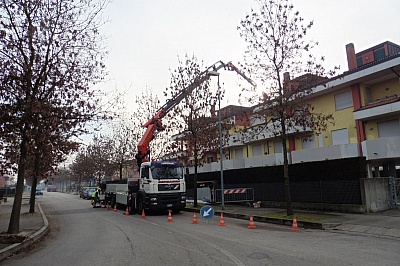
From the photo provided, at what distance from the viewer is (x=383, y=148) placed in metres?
22.6

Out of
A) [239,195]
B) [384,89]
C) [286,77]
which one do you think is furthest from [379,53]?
[239,195]

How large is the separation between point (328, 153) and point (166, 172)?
13407 mm

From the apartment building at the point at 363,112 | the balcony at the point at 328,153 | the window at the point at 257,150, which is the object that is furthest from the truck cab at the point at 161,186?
the window at the point at 257,150

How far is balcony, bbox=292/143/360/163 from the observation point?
80.9 ft

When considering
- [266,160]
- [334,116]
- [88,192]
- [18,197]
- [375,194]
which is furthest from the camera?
[88,192]

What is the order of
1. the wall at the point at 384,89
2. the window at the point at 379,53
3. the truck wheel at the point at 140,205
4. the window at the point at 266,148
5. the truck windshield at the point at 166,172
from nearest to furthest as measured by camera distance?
the truck windshield at the point at 166,172, the truck wheel at the point at 140,205, the wall at the point at 384,89, the window at the point at 379,53, the window at the point at 266,148

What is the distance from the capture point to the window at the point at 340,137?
26.2 metres

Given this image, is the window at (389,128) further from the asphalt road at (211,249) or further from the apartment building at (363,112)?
the asphalt road at (211,249)

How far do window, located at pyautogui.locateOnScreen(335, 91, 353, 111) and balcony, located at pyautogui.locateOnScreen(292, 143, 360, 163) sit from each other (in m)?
3.38

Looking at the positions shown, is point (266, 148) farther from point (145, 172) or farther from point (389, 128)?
point (145, 172)

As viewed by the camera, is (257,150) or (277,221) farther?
(257,150)

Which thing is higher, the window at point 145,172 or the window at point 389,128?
the window at point 389,128

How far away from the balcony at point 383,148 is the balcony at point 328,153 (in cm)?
123

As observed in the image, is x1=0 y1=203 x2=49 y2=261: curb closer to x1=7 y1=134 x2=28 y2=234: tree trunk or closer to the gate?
x1=7 y1=134 x2=28 y2=234: tree trunk
